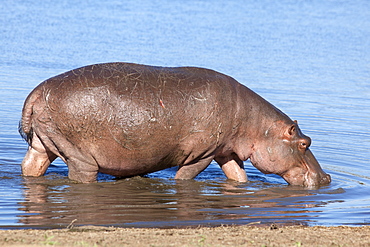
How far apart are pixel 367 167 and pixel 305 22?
16.9 meters

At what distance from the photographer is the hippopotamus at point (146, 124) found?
24.8ft

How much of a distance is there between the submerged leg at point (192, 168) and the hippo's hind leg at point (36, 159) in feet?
5.31

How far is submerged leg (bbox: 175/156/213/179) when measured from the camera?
27.6 feet

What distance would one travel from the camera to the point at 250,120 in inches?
328

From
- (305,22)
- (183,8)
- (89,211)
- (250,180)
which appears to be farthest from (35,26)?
(89,211)

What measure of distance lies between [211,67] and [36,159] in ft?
26.7

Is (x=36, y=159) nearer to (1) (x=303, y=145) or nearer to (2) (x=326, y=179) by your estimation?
(1) (x=303, y=145)

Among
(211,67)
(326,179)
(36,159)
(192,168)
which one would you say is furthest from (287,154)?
(211,67)

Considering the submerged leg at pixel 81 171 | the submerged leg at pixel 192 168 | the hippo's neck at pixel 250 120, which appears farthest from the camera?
the submerged leg at pixel 192 168

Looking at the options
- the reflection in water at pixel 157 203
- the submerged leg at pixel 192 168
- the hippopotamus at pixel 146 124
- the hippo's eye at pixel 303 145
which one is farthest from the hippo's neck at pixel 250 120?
the reflection in water at pixel 157 203

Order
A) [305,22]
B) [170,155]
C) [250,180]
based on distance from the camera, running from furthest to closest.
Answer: [305,22], [250,180], [170,155]

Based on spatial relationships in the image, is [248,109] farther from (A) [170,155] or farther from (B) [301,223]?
(B) [301,223]

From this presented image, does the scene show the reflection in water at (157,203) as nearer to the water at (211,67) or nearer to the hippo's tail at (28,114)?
the water at (211,67)

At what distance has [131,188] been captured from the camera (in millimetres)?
8297
